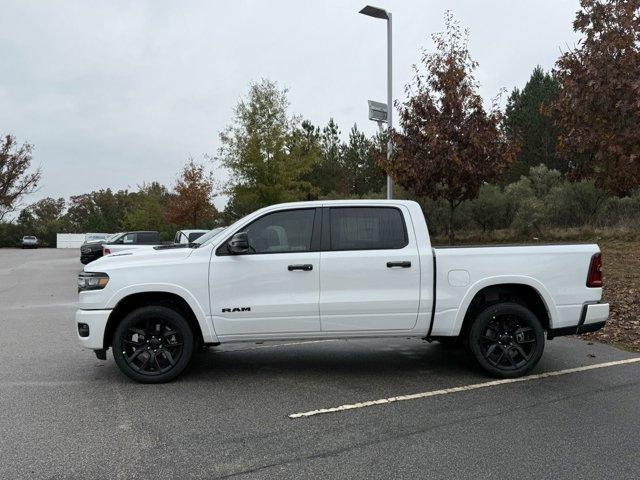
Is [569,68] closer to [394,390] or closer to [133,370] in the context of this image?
[394,390]

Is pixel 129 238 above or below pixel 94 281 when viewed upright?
above

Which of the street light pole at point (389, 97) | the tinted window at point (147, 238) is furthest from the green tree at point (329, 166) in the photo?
the street light pole at point (389, 97)

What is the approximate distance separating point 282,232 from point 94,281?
1945mm

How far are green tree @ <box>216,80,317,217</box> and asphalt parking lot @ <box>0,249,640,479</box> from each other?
16.8m

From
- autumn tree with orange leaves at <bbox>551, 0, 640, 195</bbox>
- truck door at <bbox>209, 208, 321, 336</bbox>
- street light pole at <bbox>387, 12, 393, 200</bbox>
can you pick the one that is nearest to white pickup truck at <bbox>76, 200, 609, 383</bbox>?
truck door at <bbox>209, 208, 321, 336</bbox>

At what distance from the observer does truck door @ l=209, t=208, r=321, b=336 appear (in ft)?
18.9

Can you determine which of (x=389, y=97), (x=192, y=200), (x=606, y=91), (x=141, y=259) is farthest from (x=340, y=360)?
(x=192, y=200)

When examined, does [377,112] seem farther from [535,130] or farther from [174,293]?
[535,130]

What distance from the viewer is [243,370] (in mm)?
6461

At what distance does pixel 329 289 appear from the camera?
580 centimetres

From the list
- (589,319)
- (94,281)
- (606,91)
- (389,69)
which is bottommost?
(589,319)

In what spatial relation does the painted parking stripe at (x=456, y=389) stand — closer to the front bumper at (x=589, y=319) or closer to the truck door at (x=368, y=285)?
the front bumper at (x=589, y=319)

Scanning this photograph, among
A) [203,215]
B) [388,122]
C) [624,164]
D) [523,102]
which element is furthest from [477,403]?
[523,102]

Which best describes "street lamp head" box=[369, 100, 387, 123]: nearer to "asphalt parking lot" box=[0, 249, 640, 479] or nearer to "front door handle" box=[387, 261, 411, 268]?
"asphalt parking lot" box=[0, 249, 640, 479]
